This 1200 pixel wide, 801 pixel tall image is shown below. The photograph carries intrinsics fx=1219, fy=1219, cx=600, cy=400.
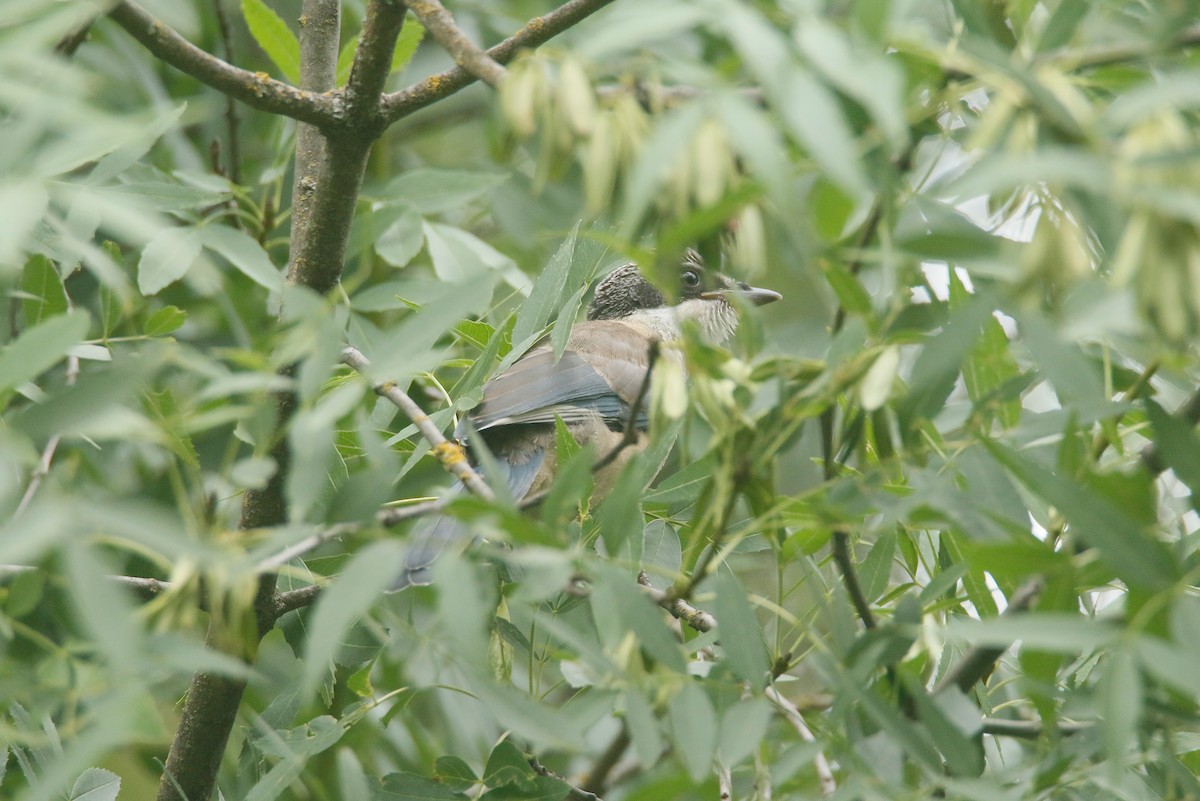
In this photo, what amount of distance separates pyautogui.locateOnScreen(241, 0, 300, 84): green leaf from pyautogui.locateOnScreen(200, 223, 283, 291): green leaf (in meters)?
0.75

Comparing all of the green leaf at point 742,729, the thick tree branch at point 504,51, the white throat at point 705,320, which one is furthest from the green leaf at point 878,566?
the white throat at point 705,320

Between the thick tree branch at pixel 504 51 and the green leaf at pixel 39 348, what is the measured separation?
4.15ft

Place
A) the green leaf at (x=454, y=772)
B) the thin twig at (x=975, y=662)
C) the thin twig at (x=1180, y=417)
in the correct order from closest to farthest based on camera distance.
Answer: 1. the thin twig at (x=1180, y=417)
2. the thin twig at (x=975, y=662)
3. the green leaf at (x=454, y=772)

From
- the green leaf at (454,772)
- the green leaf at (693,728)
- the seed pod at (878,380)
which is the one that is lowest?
the green leaf at (454,772)

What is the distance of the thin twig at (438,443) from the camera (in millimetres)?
2119

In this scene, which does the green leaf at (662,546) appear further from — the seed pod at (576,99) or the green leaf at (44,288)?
the seed pod at (576,99)

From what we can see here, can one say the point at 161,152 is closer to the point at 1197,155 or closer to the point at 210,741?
the point at 210,741

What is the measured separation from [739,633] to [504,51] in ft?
4.97

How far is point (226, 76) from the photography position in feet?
9.09

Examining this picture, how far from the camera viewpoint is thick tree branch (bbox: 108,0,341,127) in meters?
2.72

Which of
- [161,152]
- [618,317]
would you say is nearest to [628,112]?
[161,152]

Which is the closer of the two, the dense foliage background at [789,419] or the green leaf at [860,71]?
the green leaf at [860,71]

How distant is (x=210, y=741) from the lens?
3.04 m

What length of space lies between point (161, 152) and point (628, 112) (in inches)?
133
